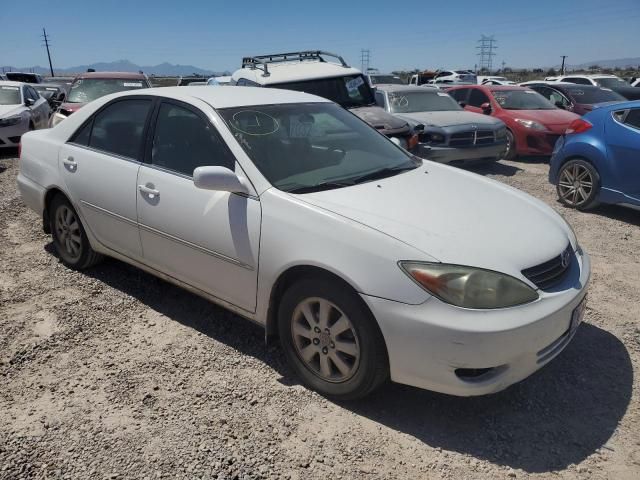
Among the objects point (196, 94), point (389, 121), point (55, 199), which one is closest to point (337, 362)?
point (196, 94)

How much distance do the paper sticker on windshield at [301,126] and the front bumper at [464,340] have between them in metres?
1.44

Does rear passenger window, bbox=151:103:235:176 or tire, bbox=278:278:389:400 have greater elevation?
rear passenger window, bbox=151:103:235:176

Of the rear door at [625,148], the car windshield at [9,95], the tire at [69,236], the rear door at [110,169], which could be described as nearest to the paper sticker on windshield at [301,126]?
the rear door at [110,169]

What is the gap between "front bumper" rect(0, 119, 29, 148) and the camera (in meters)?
10.4

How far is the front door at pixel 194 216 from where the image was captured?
3.00m

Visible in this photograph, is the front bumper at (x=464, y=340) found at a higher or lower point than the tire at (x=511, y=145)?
higher

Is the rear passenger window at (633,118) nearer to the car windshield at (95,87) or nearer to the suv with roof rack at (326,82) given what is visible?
the suv with roof rack at (326,82)

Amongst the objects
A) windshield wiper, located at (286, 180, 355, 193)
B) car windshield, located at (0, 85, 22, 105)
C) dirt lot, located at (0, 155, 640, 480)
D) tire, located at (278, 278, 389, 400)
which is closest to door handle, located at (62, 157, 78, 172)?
dirt lot, located at (0, 155, 640, 480)

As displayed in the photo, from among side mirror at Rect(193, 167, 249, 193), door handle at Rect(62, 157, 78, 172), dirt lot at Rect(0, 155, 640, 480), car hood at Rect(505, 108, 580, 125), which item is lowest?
dirt lot at Rect(0, 155, 640, 480)

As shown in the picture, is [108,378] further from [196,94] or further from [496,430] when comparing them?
[496,430]

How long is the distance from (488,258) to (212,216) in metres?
1.59

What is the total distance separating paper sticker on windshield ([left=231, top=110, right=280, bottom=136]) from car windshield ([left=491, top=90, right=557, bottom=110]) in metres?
8.73

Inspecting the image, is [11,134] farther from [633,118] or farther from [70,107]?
[633,118]

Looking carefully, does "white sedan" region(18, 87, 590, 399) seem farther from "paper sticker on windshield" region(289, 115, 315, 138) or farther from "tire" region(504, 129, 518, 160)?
"tire" region(504, 129, 518, 160)
